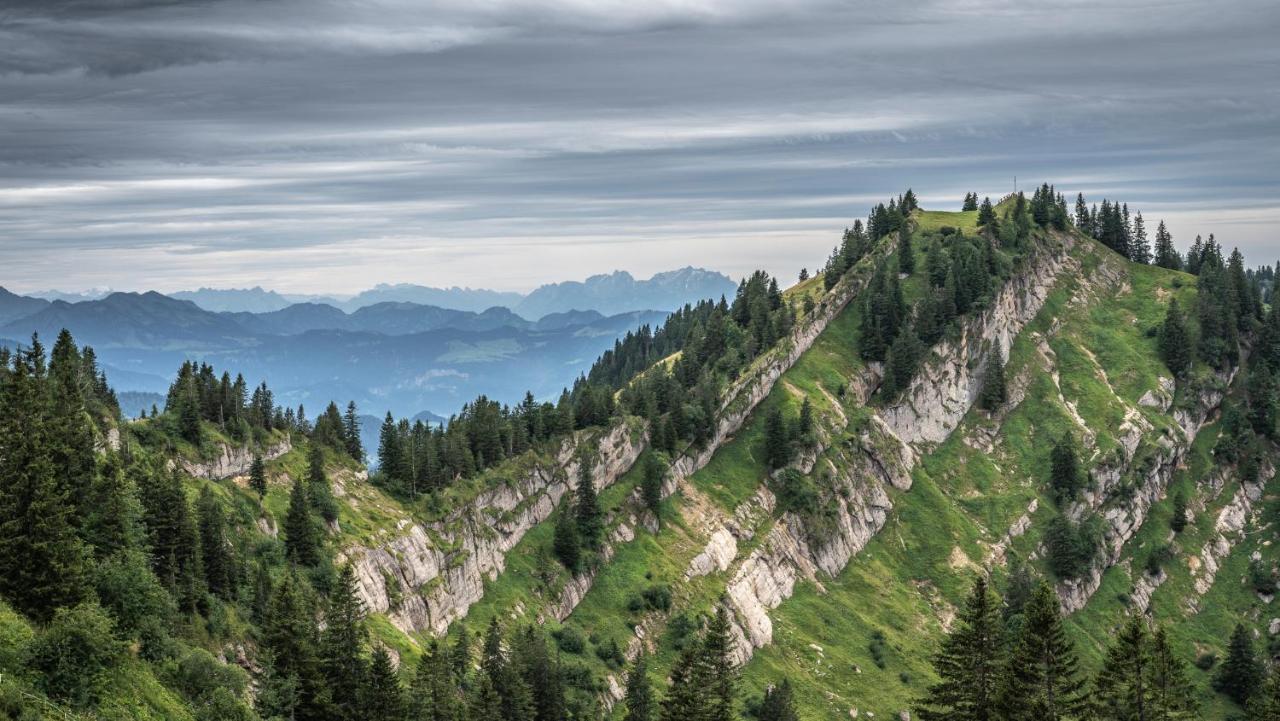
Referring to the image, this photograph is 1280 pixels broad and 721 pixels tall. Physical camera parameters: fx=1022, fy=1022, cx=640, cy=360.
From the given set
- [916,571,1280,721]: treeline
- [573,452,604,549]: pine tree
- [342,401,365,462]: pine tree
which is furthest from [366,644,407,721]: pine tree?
[342,401,365,462]: pine tree

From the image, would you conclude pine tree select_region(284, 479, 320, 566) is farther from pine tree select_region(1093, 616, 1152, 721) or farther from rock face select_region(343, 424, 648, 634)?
pine tree select_region(1093, 616, 1152, 721)

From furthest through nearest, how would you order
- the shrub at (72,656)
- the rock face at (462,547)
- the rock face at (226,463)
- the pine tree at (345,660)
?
1. the rock face at (462,547)
2. the rock face at (226,463)
3. the pine tree at (345,660)
4. the shrub at (72,656)

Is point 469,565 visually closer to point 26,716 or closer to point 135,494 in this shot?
point 135,494

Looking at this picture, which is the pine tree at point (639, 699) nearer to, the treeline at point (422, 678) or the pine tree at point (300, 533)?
the treeline at point (422, 678)

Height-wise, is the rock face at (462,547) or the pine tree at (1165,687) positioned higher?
the pine tree at (1165,687)

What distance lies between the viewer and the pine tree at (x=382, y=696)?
8281 cm

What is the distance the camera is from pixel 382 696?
83.2 metres

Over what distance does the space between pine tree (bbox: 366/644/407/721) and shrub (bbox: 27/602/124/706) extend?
26333 millimetres

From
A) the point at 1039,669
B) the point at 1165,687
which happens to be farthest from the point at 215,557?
the point at 1165,687

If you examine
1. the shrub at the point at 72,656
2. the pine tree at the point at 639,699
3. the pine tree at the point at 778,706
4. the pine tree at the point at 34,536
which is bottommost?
the pine tree at the point at 778,706

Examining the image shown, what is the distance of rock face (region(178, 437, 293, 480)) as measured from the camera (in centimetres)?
11875

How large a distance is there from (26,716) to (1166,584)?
197 m

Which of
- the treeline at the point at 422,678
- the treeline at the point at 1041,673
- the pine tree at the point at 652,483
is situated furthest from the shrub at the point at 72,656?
the pine tree at the point at 652,483

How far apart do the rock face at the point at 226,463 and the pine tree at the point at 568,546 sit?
134 ft
